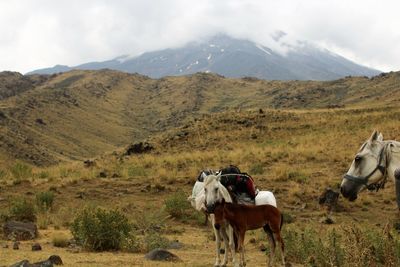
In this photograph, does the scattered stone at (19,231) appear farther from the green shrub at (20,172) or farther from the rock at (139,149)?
the rock at (139,149)

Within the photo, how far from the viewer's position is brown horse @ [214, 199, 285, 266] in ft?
30.6

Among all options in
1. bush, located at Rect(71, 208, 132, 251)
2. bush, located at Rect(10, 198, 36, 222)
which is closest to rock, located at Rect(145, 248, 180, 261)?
bush, located at Rect(71, 208, 132, 251)

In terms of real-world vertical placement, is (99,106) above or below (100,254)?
above

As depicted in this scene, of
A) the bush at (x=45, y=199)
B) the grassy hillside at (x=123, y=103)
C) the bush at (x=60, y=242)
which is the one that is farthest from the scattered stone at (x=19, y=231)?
the grassy hillside at (x=123, y=103)

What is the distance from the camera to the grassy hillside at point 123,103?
221 ft

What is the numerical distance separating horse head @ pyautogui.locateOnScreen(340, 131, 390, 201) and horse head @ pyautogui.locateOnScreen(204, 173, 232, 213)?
120 inches

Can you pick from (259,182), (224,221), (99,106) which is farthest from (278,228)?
(99,106)

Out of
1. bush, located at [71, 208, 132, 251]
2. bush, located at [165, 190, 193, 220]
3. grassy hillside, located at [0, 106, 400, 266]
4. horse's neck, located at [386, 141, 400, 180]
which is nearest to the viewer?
horse's neck, located at [386, 141, 400, 180]

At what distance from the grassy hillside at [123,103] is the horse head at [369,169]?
46.8m

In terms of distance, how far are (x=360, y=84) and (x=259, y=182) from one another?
70.7 metres

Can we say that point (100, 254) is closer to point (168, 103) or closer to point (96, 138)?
point (96, 138)

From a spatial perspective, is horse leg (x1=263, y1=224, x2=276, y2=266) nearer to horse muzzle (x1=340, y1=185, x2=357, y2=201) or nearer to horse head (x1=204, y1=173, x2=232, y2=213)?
horse head (x1=204, y1=173, x2=232, y2=213)

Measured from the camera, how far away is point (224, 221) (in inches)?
368

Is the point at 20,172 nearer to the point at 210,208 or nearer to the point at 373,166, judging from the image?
the point at 210,208
